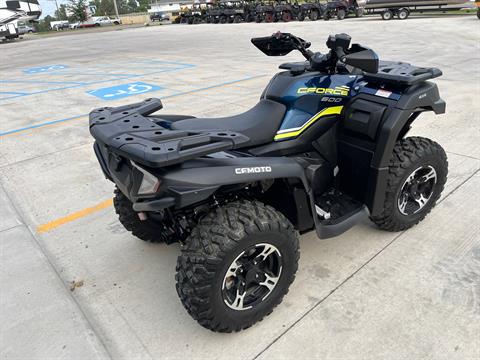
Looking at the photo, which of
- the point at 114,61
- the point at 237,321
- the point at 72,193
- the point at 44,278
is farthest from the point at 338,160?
the point at 114,61

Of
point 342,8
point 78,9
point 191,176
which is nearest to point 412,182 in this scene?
point 191,176

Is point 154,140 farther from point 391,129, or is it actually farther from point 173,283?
point 391,129

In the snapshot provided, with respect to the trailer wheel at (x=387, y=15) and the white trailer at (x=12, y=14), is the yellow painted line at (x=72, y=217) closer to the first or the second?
the trailer wheel at (x=387, y=15)

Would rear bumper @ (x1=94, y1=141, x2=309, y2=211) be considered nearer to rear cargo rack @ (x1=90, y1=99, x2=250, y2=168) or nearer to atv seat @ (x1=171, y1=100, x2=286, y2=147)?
rear cargo rack @ (x1=90, y1=99, x2=250, y2=168)

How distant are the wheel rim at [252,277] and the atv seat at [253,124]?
2.14 ft

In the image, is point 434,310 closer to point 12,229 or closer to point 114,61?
point 12,229

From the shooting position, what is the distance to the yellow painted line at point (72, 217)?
3.49m

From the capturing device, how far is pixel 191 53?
48.0ft

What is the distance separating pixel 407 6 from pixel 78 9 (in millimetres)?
69694

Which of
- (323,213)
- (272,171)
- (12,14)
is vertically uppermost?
(12,14)

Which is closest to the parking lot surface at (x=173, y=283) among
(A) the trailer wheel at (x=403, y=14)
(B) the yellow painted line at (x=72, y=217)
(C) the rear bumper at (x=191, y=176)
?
(B) the yellow painted line at (x=72, y=217)

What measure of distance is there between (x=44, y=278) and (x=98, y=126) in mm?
1346

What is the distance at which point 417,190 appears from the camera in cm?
307

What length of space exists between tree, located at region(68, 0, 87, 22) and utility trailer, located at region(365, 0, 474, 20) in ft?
213
